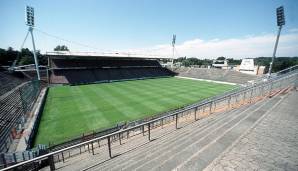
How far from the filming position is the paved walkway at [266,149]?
465 centimetres

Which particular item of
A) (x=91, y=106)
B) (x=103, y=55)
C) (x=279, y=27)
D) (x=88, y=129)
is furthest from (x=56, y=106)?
(x=279, y=27)

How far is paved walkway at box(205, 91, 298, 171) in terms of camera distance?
4.65 meters

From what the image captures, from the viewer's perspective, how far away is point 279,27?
31.9m

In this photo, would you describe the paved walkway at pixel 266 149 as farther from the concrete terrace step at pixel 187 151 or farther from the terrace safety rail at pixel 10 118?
the terrace safety rail at pixel 10 118

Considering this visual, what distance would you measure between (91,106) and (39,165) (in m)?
16.9

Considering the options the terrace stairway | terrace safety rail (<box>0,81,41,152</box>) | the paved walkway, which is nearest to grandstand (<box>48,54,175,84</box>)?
terrace safety rail (<box>0,81,41,152</box>)

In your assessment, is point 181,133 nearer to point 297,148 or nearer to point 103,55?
point 297,148

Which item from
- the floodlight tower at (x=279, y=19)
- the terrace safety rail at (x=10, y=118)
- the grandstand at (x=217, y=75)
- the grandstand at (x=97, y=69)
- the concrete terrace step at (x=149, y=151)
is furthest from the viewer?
the grandstand at (x=217, y=75)

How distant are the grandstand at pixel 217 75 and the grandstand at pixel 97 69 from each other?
19.0 feet

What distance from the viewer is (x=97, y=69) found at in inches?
2023

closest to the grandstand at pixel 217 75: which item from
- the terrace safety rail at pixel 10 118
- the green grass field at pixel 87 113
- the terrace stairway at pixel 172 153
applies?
the green grass field at pixel 87 113

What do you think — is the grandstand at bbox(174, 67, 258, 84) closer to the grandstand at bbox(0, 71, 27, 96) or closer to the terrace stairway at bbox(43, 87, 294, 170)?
the terrace stairway at bbox(43, 87, 294, 170)

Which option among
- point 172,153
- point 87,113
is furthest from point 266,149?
point 87,113

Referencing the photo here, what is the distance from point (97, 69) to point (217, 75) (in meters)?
37.7
